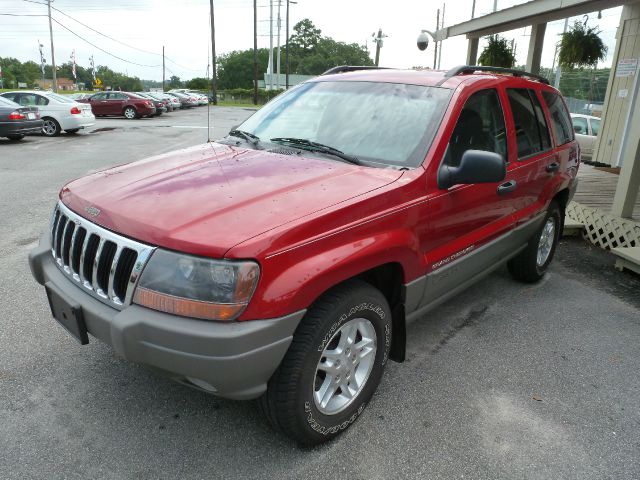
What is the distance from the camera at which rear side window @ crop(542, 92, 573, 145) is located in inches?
175

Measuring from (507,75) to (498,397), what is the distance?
2.47 m

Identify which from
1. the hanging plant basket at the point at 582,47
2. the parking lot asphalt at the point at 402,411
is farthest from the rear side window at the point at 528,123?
the hanging plant basket at the point at 582,47

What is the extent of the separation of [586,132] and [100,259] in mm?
13370

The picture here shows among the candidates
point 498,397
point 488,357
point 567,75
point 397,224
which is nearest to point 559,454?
point 498,397

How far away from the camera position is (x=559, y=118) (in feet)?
15.3

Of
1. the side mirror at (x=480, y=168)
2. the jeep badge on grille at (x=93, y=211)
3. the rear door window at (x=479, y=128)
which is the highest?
the rear door window at (x=479, y=128)

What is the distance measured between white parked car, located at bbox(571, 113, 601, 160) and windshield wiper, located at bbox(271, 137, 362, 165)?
37.1 feet

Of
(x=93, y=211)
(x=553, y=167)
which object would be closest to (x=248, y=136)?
(x=93, y=211)

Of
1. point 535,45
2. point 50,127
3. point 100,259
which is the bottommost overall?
point 50,127

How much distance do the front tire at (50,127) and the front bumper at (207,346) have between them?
16638mm

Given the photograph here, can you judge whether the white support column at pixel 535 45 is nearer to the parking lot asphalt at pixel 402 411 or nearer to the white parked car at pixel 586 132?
the white parked car at pixel 586 132

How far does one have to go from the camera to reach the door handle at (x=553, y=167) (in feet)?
13.8

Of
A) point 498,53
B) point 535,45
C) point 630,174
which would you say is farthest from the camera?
point 498,53

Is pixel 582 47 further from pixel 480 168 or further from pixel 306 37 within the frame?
pixel 306 37
